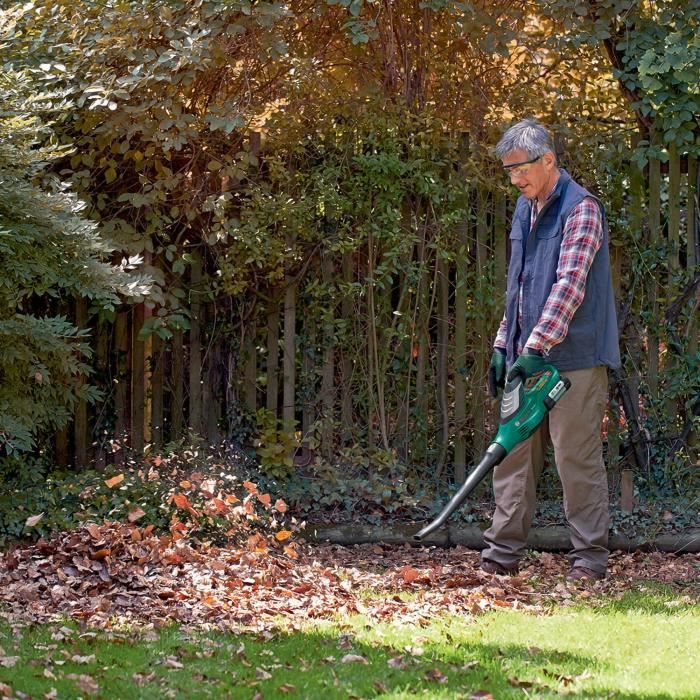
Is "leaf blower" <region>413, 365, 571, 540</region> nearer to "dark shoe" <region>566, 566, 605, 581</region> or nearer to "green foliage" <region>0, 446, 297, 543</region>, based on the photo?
"dark shoe" <region>566, 566, 605, 581</region>

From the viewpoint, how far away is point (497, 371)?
207 inches

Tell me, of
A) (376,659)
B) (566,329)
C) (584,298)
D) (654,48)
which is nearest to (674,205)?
(654,48)

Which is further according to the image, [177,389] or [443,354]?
[177,389]

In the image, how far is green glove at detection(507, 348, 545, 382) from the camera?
4.83 meters

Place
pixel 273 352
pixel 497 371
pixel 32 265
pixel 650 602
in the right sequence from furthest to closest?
pixel 273 352
pixel 32 265
pixel 497 371
pixel 650 602

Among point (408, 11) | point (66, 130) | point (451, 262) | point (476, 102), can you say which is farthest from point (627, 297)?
point (66, 130)

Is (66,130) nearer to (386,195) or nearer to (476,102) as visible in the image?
(386,195)

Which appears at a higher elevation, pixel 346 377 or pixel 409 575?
pixel 346 377

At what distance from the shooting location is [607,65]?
6.59m

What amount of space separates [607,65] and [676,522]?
2708 millimetres

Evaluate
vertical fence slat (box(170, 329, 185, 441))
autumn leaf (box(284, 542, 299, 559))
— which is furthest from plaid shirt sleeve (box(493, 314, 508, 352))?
vertical fence slat (box(170, 329, 185, 441))

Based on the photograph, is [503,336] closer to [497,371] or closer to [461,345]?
[497,371]

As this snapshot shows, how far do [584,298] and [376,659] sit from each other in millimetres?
2076

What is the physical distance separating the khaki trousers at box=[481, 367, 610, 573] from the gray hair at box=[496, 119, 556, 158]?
3.35ft
